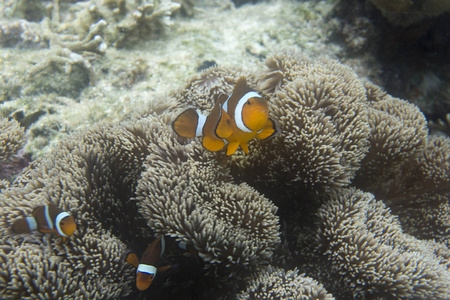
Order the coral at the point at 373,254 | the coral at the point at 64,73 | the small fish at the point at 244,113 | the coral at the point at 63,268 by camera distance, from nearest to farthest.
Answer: the small fish at the point at 244,113 < the coral at the point at 63,268 < the coral at the point at 373,254 < the coral at the point at 64,73

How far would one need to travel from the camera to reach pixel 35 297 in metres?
1.52

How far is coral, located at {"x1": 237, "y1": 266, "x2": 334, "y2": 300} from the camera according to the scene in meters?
1.65

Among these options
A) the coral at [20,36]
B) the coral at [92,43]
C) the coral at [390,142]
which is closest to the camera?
the coral at [390,142]

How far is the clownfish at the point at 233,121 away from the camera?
4.74 feet

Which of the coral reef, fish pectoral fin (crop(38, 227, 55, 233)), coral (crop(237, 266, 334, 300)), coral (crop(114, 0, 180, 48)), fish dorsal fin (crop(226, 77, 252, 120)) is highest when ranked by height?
fish dorsal fin (crop(226, 77, 252, 120))

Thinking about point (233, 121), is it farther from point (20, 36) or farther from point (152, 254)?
point (20, 36)

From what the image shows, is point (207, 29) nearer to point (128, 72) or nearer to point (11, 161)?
point (128, 72)

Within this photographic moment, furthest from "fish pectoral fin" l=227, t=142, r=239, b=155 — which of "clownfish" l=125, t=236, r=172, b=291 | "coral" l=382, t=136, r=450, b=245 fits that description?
"coral" l=382, t=136, r=450, b=245

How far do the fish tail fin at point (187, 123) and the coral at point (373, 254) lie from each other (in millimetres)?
1109

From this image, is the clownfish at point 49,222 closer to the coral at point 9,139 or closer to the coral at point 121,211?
the coral at point 121,211

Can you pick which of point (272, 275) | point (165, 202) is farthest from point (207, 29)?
point (272, 275)

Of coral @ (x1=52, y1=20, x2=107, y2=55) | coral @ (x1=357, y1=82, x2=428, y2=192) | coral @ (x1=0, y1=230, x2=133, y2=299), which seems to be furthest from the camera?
coral @ (x1=52, y1=20, x2=107, y2=55)

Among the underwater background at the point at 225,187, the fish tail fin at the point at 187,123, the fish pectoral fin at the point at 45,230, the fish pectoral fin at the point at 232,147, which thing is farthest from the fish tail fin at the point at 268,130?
the fish pectoral fin at the point at 45,230

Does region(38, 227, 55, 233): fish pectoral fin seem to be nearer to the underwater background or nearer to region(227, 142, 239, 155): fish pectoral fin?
the underwater background
